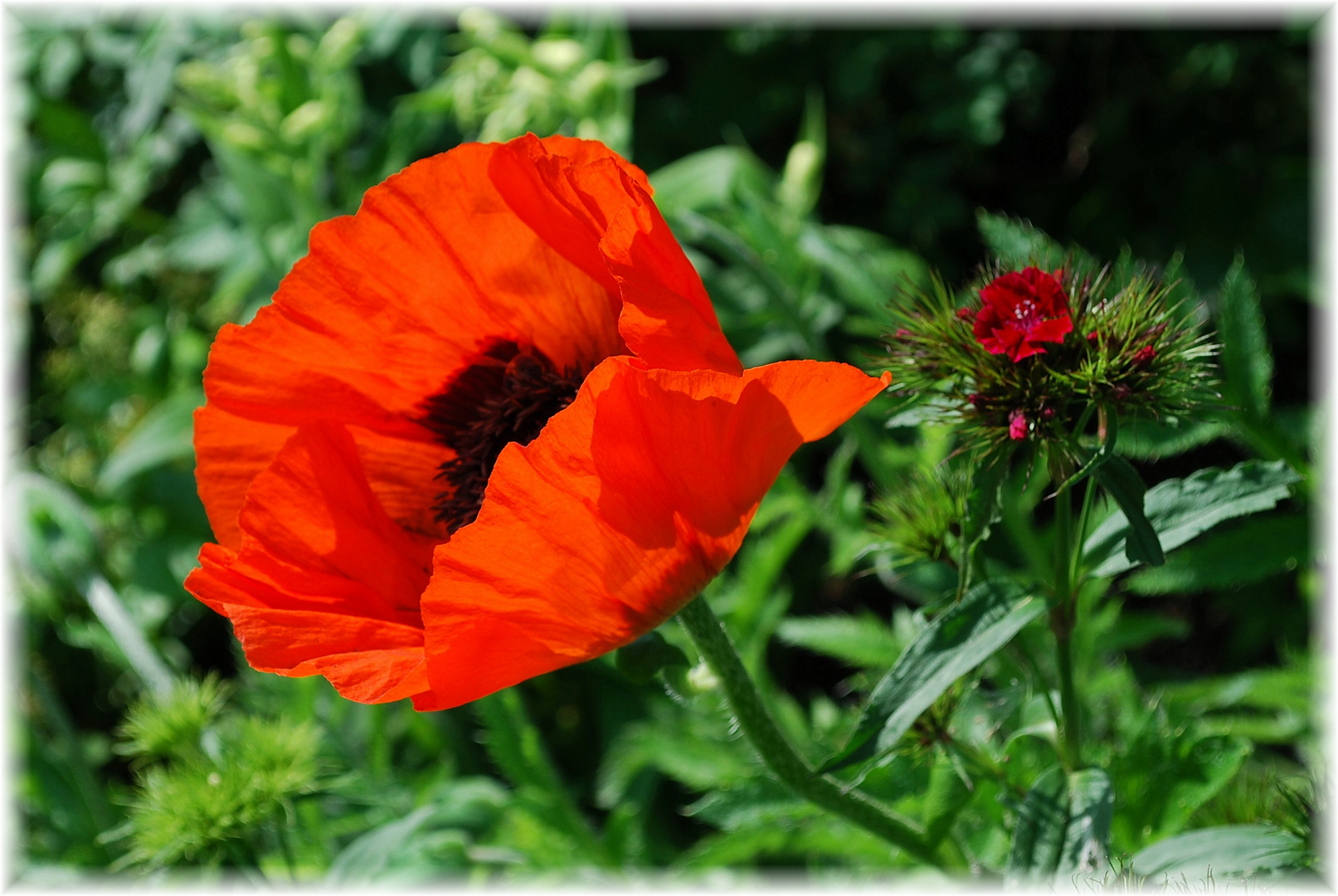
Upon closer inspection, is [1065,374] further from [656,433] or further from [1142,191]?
[1142,191]

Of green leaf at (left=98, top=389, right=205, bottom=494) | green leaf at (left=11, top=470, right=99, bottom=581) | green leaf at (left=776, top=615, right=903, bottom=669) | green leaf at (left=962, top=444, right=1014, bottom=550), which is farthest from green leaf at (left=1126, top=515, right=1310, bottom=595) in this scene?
green leaf at (left=98, top=389, right=205, bottom=494)

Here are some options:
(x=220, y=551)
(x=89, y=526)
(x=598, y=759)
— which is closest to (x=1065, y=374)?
(x=220, y=551)

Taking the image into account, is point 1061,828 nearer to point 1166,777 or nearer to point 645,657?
point 1166,777

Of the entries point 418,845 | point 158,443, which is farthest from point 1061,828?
point 158,443

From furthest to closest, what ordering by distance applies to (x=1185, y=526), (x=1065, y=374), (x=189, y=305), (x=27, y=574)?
(x=189, y=305) < (x=27, y=574) < (x=1185, y=526) < (x=1065, y=374)

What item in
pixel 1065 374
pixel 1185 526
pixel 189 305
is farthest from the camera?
pixel 189 305

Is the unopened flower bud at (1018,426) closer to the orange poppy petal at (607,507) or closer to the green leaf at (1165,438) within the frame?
the orange poppy petal at (607,507)

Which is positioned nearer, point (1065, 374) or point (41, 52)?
point (1065, 374)
